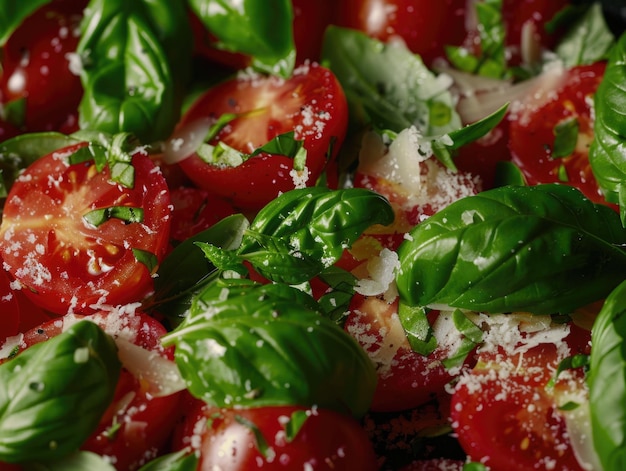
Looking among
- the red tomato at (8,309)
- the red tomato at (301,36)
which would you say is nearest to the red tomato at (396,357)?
the red tomato at (8,309)

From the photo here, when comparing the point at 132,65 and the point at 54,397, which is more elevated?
the point at 132,65

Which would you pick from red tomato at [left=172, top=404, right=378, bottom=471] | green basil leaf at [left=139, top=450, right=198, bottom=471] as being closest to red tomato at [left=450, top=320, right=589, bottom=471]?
red tomato at [left=172, top=404, right=378, bottom=471]

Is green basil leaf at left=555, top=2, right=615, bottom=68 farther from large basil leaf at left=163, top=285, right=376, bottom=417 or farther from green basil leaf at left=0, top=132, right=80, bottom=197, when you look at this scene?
green basil leaf at left=0, top=132, right=80, bottom=197

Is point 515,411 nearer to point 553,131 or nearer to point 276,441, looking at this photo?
point 276,441

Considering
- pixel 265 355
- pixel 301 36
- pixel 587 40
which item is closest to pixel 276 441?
pixel 265 355

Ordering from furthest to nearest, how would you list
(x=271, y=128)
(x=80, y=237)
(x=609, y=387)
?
(x=271, y=128) < (x=80, y=237) < (x=609, y=387)

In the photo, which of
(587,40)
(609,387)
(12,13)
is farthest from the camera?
(587,40)

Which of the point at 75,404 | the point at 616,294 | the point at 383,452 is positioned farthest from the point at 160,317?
the point at 616,294
